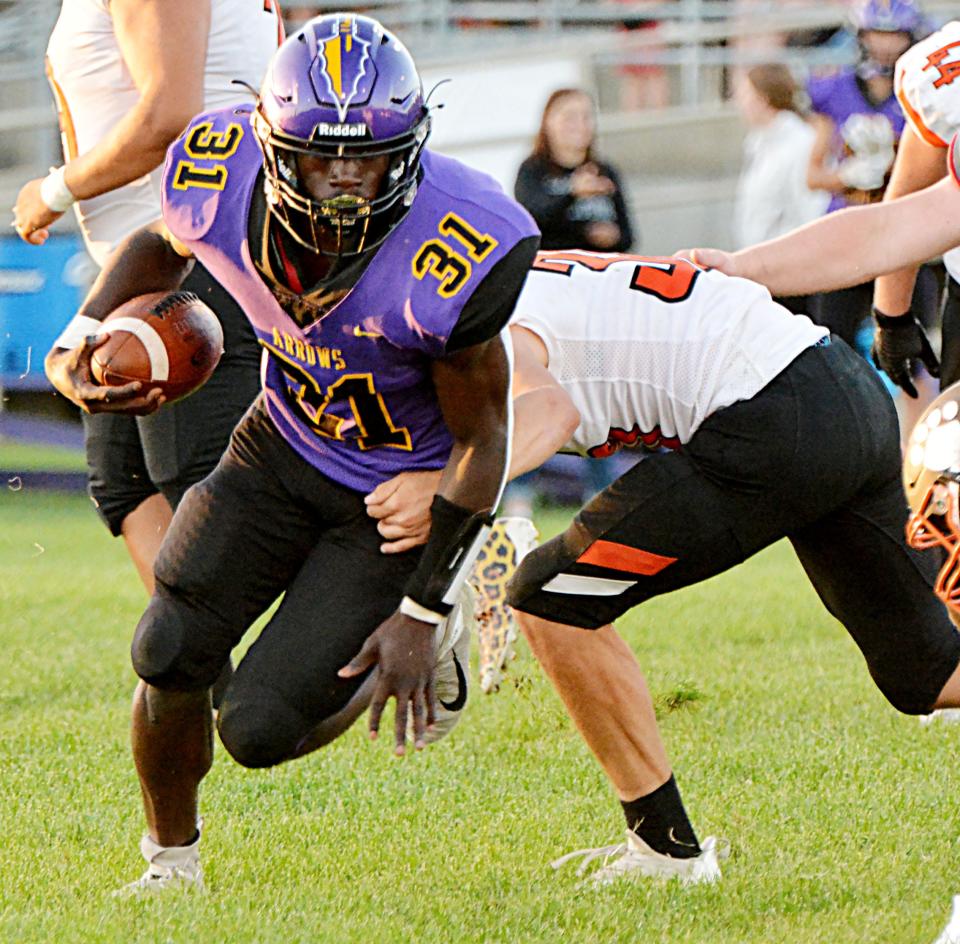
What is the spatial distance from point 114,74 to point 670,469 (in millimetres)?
1832

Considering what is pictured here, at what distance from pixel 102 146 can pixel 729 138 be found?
843cm

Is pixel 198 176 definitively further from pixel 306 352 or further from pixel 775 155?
pixel 775 155

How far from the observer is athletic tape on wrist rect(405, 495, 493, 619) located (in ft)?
10.3

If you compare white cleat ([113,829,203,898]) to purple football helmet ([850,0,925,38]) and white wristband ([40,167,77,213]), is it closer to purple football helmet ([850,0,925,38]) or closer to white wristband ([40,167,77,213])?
white wristband ([40,167,77,213])

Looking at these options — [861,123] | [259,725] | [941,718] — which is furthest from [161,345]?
[861,123]

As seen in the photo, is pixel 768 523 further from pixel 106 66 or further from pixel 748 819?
pixel 106 66

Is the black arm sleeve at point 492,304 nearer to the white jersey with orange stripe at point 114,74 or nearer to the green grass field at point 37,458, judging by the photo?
the white jersey with orange stripe at point 114,74

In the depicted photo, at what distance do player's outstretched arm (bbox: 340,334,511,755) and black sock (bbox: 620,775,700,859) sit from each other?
75 centimetres

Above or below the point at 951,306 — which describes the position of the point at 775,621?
below

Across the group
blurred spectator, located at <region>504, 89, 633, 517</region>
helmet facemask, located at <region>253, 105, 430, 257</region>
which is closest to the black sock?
helmet facemask, located at <region>253, 105, 430, 257</region>

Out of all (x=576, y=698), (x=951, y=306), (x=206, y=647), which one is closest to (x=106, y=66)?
(x=206, y=647)

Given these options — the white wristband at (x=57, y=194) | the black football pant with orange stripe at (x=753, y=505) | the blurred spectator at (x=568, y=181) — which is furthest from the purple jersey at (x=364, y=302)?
the blurred spectator at (x=568, y=181)

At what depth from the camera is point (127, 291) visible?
361 cm

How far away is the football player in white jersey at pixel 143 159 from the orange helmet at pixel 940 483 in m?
2.05
